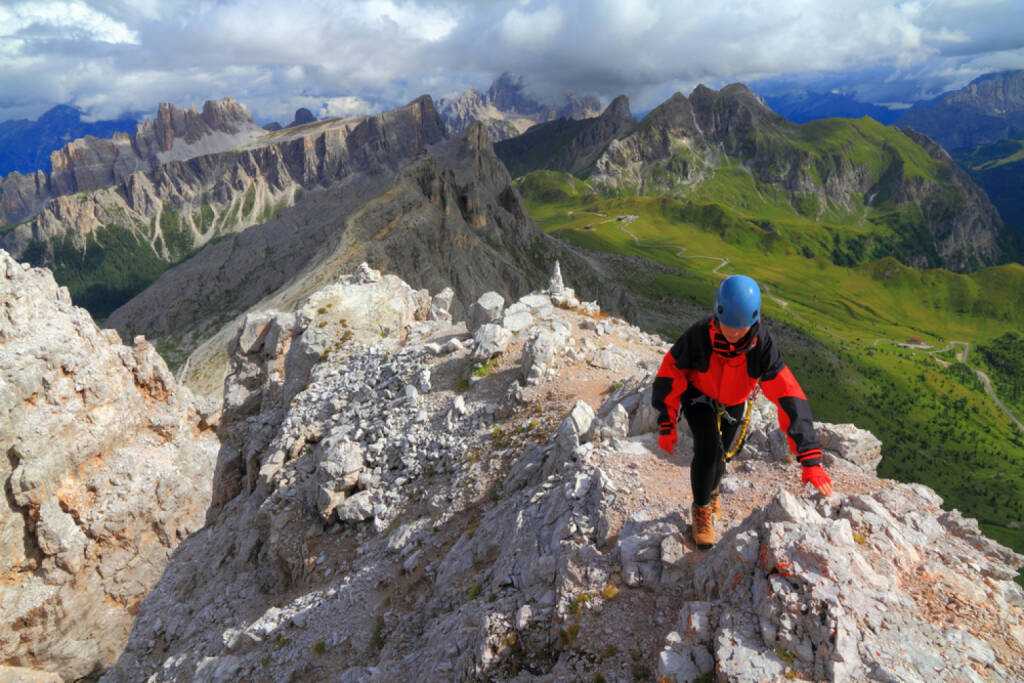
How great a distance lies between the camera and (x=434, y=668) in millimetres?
10383

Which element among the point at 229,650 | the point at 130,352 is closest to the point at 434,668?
the point at 229,650

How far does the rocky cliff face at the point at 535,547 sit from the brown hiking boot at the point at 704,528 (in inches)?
7.5

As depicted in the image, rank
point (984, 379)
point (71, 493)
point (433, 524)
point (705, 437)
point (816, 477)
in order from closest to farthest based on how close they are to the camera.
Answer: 1. point (816, 477)
2. point (705, 437)
3. point (433, 524)
4. point (71, 493)
5. point (984, 379)

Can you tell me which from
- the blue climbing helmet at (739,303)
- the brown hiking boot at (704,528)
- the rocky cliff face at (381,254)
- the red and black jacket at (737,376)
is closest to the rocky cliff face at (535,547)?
the brown hiking boot at (704,528)

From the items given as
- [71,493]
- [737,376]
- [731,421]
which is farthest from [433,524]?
[71,493]

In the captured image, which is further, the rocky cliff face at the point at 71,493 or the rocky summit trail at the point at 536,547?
the rocky cliff face at the point at 71,493

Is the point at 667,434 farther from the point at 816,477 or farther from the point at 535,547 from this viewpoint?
the point at 535,547

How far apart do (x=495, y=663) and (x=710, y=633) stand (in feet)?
13.9

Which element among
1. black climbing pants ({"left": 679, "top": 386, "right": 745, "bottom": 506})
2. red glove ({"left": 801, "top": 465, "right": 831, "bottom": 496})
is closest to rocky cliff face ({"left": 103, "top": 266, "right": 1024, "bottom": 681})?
red glove ({"left": 801, "top": 465, "right": 831, "bottom": 496})

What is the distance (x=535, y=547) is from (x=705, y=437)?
465 centimetres

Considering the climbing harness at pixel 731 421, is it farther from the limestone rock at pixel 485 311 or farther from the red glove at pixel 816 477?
the limestone rock at pixel 485 311

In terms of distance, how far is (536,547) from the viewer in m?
10.9

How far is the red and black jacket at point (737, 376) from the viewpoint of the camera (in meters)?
8.18

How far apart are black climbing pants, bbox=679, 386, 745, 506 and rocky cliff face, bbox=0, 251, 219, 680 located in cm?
4981
